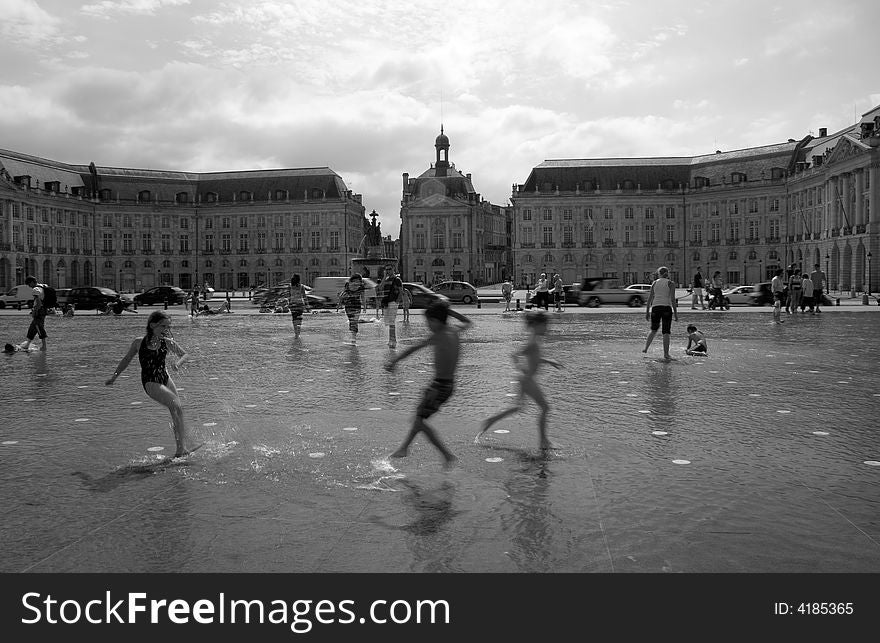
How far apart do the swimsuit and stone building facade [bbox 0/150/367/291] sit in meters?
103

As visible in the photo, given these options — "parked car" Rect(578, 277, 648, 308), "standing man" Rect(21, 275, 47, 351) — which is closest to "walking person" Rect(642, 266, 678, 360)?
"standing man" Rect(21, 275, 47, 351)

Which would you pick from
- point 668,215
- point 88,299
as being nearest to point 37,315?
point 88,299

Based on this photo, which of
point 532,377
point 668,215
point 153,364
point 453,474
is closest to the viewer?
point 453,474

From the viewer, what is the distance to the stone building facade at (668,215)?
103062 millimetres

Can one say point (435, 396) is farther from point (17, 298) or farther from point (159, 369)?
point (17, 298)

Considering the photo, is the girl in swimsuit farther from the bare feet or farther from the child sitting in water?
the child sitting in water

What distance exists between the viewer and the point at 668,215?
366 feet

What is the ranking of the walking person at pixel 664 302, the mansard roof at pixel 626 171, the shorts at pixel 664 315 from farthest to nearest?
the mansard roof at pixel 626 171 → the shorts at pixel 664 315 → the walking person at pixel 664 302

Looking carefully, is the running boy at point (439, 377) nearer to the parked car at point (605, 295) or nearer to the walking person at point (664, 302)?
the walking person at point (664, 302)

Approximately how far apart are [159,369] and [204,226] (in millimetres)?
116823

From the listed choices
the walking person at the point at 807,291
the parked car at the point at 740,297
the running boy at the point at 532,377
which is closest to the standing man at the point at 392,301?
the running boy at the point at 532,377

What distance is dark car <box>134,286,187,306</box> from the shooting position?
55.7 m

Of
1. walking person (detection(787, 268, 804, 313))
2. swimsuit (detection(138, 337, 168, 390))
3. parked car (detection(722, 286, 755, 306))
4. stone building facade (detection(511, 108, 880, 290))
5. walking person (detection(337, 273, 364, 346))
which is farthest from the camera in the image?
stone building facade (detection(511, 108, 880, 290))

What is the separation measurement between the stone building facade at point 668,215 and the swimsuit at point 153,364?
99.3 meters
